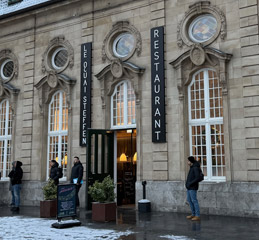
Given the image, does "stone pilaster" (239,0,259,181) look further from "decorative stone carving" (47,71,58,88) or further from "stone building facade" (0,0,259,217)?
"decorative stone carving" (47,71,58,88)

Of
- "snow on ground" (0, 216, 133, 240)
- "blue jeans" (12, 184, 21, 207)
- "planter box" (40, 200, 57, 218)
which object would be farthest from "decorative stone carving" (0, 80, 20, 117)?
"snow on ground" (0, 216, 133, 240)

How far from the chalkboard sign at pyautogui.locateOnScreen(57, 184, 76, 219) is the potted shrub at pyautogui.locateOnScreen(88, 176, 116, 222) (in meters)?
0.75

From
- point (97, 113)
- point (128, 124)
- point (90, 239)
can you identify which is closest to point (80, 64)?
point (97, 113)

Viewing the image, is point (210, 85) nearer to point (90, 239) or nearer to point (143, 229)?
point (143, 229)

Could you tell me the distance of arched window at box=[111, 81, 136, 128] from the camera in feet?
52.3

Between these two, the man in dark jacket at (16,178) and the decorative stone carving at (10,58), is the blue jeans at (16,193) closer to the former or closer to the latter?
the man in dark jacket at (16,178)

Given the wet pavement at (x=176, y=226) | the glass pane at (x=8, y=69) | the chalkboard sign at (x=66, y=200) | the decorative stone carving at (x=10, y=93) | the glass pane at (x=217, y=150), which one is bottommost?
the wet pavement at (x=176, y=226)

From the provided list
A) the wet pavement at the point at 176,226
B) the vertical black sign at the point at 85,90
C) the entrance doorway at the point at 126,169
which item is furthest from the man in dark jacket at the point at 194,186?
the vertical black sign at the point at 85,90

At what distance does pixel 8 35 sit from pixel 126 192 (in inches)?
416

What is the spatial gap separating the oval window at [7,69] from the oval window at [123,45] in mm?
6589

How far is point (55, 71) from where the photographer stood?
1780cm

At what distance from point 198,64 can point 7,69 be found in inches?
437

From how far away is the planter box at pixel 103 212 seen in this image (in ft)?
38.6

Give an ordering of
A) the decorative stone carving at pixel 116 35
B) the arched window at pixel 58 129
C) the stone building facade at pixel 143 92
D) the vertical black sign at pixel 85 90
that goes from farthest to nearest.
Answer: the arched window at pixel 58 129 → the vertical black sign at pixel 85 90 → the decorative stone carving at pixel 116 35 → the stone building facade at pixel 143 92
